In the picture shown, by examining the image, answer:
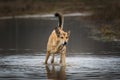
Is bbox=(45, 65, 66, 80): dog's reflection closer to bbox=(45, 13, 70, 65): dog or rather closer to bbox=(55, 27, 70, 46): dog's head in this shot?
bbox=(45, 13, 70, 65): dog

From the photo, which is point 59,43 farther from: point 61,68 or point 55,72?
point 55,72

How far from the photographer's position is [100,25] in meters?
34.9

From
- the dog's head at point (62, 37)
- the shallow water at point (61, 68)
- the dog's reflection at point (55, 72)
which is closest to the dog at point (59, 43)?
the dog's head at point (62, 37)

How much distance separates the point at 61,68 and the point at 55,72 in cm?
100

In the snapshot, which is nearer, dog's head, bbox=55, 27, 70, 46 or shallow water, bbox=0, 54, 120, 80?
shallow water, bbox=0, 54, 120, 80

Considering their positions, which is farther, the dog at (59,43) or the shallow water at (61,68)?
the dog at (59,43)

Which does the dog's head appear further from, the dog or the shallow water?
the shallow water

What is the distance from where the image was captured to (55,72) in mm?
17797

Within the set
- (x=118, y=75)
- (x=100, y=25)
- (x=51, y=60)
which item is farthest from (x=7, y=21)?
(x=118, y=75)

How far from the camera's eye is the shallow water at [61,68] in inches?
656

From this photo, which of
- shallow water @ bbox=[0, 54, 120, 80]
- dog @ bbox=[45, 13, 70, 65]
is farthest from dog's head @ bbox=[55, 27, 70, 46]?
shallow water @ bbox=[0, 54, 120, 80]

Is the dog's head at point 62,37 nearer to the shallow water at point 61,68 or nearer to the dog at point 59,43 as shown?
the dog at point 59,43

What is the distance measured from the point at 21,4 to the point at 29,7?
2825 millimetres

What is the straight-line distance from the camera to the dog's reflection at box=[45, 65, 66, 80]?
1658 centimetres
